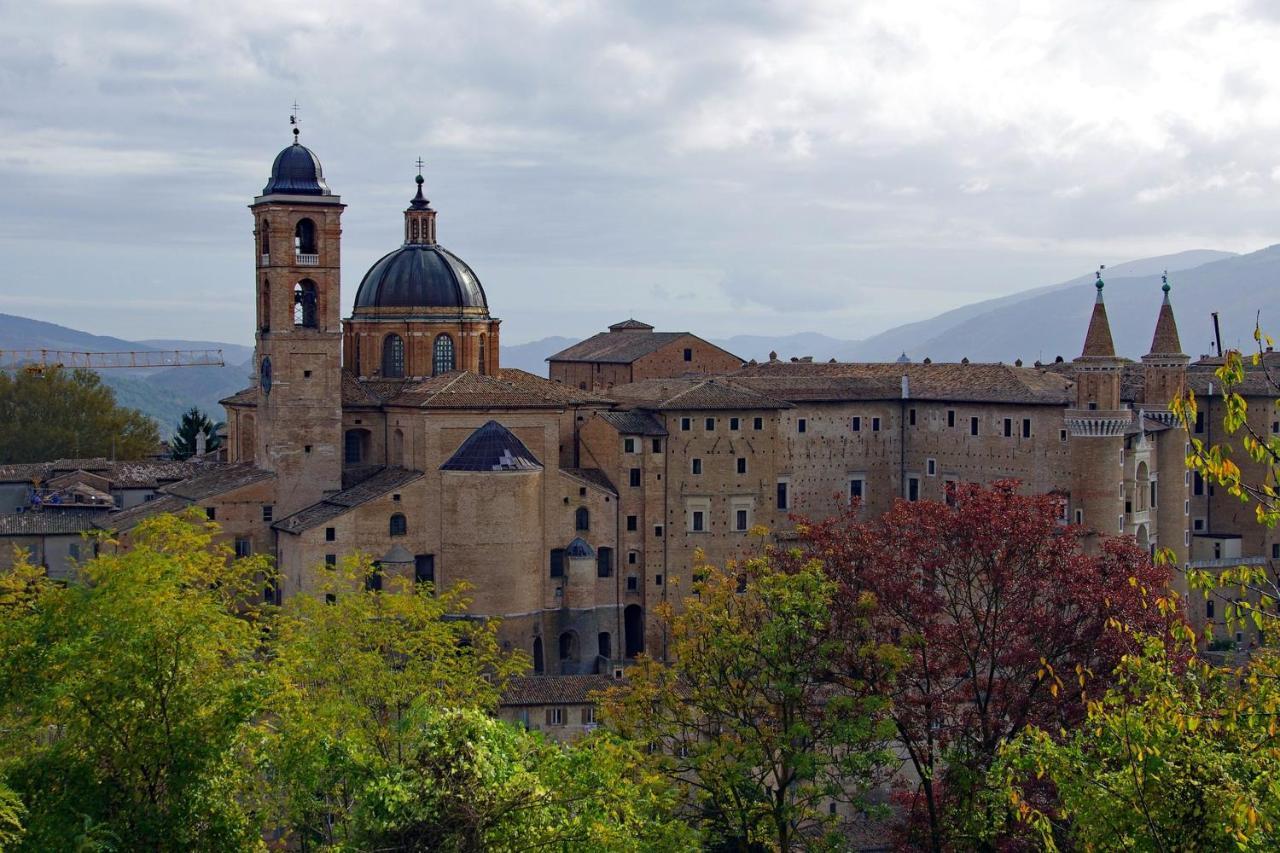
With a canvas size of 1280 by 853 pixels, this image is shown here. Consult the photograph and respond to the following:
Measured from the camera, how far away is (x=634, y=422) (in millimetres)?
61281

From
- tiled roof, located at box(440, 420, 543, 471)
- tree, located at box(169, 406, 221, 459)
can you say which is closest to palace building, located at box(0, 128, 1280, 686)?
tiled roof, located at box(440, 420, 543, 471)

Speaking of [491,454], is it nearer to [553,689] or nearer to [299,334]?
[299,334]

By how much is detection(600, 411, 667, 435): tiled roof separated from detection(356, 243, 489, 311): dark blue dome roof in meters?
7.59

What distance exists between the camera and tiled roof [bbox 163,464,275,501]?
5866 centimetres

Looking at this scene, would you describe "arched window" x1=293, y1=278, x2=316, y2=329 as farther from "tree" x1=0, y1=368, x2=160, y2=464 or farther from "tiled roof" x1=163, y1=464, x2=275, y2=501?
"tree" x1=0, y1=368, x2=160, y2=464

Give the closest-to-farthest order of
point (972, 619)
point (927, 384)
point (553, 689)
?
1. point (972, 619)
2. point (553, 689)
3. point (927, 384)

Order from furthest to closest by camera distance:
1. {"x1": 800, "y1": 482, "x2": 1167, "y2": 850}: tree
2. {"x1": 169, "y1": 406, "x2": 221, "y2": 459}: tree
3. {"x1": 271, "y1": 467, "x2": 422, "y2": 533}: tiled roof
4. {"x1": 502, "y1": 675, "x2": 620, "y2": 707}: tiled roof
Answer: {"x1": 169, "y1": 406, "x2": 221, "y2": 459}: tree
{"x1": 271, "y1": 467, "x2": 422, "y2": 533}: tiled roof
{"x1": 502, "y1": 675, "x2": 620, "y2": 707}: tiled roof
{"x1": 800, "y1": 482, "x2": 1167, "y2": 850}: tree

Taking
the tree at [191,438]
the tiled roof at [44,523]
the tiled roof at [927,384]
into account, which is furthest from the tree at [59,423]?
the tiled roof at [927,384]

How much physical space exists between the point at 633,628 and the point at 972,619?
22.9 meters

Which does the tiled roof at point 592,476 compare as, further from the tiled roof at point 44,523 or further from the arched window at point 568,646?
the tiled roof at point 44,523

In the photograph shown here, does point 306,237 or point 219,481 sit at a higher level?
point 306,237

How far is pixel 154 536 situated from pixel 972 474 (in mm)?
37224

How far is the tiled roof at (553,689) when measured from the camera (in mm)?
Result: 49875

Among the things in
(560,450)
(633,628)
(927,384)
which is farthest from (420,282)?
(927,384)
